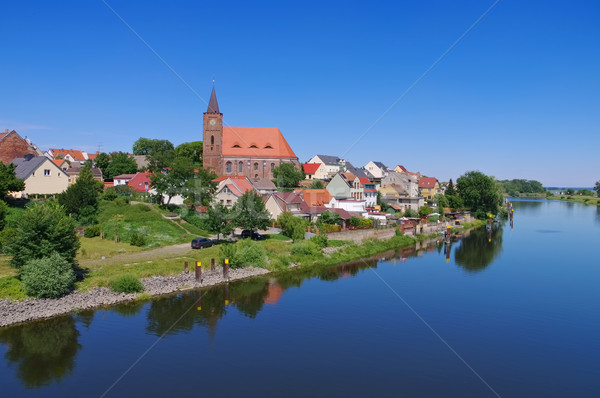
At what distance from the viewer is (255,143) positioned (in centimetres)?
7894

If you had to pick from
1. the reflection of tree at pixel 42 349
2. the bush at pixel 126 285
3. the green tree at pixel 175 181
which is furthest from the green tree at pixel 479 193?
the reflection of tree at pixel 42 349

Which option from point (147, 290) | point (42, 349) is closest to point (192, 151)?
point (147, 290)

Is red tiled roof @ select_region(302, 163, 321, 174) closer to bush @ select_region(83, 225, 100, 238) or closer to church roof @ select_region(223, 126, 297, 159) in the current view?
church roof @ select_region(223, 126, 297, 159)

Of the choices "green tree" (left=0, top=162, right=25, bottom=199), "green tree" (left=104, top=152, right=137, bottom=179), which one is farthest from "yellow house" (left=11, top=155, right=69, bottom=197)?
"green tree" (left=104, top=152, right=137, bottom=179)

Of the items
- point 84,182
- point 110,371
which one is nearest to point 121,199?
point 84,182

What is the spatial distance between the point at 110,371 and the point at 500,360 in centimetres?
1642

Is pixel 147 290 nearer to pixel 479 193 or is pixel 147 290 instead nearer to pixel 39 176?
pixel 39 176

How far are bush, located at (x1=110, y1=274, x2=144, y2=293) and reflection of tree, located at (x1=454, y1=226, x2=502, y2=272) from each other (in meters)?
28.4

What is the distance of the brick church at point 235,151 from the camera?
76375 mm

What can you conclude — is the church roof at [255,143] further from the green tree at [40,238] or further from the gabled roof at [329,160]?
the green tree at [40,238]

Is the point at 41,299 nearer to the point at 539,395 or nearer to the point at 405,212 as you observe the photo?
the point at 539,395

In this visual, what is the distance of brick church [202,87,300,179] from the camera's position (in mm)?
76375

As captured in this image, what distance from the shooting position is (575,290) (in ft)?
106

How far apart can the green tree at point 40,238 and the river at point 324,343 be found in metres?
4.49
